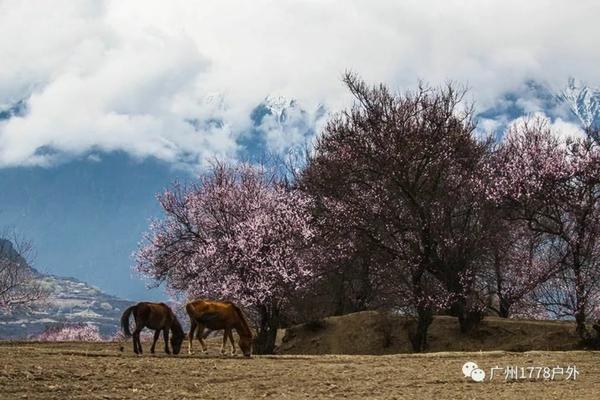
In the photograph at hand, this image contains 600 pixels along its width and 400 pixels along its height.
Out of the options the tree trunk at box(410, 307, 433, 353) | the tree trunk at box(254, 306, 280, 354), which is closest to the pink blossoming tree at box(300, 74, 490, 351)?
the tree trunk at box(410, 307, 433, 353)

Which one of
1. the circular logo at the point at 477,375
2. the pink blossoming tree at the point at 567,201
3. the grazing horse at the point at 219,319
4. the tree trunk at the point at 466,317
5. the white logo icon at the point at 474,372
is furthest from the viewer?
the tree trunk at the point at 466,317

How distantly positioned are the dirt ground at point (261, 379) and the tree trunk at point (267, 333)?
1196 cm

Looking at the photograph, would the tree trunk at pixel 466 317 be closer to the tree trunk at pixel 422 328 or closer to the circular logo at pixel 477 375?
the tree trunk at pixel 422 328

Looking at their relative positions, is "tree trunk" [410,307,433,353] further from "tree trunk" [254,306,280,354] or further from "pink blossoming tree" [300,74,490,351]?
"tree trunk" [254,306,280,354]

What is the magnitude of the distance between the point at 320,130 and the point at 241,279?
11.5 meters

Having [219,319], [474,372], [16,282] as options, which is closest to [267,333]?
[219,319]

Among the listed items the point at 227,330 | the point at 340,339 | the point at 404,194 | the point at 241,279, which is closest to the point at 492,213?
the point at 404,194

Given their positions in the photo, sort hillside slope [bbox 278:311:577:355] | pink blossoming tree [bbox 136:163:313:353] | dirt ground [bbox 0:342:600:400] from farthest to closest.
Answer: pink blossoming tree [bbox 136:163:313:353], hillside slope [bbox 278:311:577:355], dirt ground [bbox 0:342:600:400]

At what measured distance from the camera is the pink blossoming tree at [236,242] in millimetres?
32625

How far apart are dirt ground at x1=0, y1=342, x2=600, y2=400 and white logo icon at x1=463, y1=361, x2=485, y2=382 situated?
178mm

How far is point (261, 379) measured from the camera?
52.6 feet

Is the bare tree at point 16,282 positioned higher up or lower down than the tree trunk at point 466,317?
higher up

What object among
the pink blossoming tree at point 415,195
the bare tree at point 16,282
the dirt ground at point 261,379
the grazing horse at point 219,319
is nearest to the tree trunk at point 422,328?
the pink blossoming tree at point 415,195

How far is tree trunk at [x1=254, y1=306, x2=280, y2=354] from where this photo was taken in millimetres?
32094
